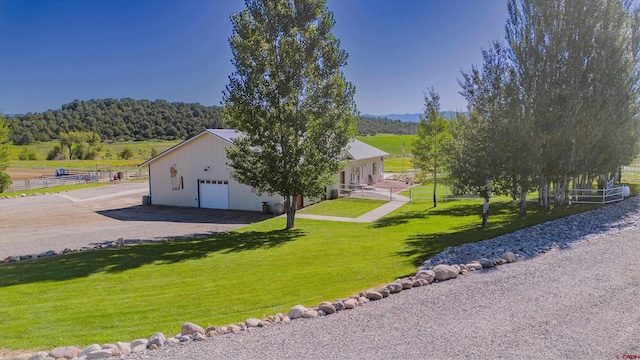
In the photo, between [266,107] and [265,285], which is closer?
[265,285]

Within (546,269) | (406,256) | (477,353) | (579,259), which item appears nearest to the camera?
(477,353)

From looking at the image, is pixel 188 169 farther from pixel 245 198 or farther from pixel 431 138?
pixel 431 138

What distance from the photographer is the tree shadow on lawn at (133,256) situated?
12086mm

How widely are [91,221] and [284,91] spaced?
13263mm

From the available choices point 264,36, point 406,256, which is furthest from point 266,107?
point 406,256

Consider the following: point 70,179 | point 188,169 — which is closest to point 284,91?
point 188,169

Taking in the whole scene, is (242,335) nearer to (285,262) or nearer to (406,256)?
(285,262)

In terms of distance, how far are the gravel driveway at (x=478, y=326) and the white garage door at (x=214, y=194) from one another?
1968cm

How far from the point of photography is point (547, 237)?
41.9ft

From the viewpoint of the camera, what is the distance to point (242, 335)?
275 inches

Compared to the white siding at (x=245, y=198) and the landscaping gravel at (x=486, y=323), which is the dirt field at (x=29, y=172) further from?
the landscaping gravel at (x=486, y=323)

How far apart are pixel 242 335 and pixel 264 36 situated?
13741mm

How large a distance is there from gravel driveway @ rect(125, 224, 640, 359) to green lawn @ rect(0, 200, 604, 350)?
1.53 meters

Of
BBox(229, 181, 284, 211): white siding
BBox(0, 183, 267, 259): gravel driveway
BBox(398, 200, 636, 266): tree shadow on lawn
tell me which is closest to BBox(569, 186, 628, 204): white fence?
BBox(398, 200, 636, 266): tree shadow on lawn
